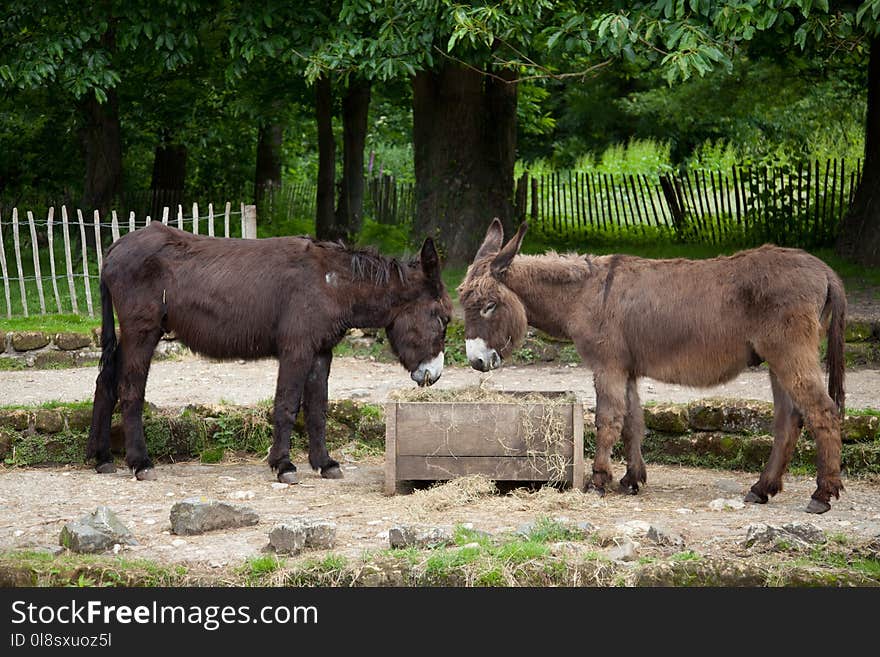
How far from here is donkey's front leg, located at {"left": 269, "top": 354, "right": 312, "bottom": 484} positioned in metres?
7.64

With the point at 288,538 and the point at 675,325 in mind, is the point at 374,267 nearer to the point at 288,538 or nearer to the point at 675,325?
the point at 675,325

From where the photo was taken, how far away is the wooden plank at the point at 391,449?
7129 mm

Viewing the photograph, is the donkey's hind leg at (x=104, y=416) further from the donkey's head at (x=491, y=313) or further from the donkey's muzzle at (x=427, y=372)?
the donkey's head at (x=491, y=313)

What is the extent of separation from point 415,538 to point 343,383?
4.77 m

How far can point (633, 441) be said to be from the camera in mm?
7277

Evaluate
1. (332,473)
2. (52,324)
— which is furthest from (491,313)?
(52,324)

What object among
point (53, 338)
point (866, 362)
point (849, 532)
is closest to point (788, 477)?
point (849, 532)

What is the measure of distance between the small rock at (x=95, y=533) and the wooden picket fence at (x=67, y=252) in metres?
3.92

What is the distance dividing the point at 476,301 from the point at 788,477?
2549 millimetres

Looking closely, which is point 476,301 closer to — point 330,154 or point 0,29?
point 0,29

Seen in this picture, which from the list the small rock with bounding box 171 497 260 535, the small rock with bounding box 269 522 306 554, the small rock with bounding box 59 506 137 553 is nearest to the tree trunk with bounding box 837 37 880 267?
the small rock with bounding box 171 497 260 535

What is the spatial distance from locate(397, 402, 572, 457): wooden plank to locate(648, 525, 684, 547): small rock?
1451 millimetres

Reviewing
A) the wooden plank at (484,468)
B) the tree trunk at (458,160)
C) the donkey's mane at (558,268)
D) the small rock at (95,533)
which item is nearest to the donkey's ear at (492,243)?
the donkey's mane at (558,268)

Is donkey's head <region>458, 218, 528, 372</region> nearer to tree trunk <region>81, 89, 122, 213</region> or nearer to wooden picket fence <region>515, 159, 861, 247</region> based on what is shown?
wooden picket fence <region>515, 159, 861, 247</region>
